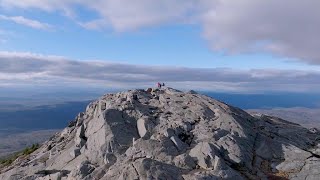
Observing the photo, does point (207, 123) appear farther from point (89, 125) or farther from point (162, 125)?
point (89, 125)

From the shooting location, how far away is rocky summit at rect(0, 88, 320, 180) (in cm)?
4197

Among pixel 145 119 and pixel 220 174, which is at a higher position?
pixel 145 119

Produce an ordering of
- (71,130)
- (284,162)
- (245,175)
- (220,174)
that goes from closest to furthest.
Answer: (220,174) → (245,175) → (284,162) → (71,130)

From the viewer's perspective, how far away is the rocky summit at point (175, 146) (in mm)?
41969

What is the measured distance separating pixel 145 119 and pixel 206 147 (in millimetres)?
11324

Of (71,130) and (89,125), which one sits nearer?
(89,125)

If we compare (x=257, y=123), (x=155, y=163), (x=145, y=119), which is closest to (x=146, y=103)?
(x=145, y=119)

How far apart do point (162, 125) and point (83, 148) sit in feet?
35.3

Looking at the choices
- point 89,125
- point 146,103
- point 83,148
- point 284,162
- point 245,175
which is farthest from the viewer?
point 146,103

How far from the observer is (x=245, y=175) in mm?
42656

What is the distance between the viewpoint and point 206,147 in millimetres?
44562

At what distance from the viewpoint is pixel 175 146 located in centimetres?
4653

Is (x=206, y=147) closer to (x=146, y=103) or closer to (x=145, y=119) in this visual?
(x=145, y=119)

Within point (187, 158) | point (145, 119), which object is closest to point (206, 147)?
point (187, 158)
